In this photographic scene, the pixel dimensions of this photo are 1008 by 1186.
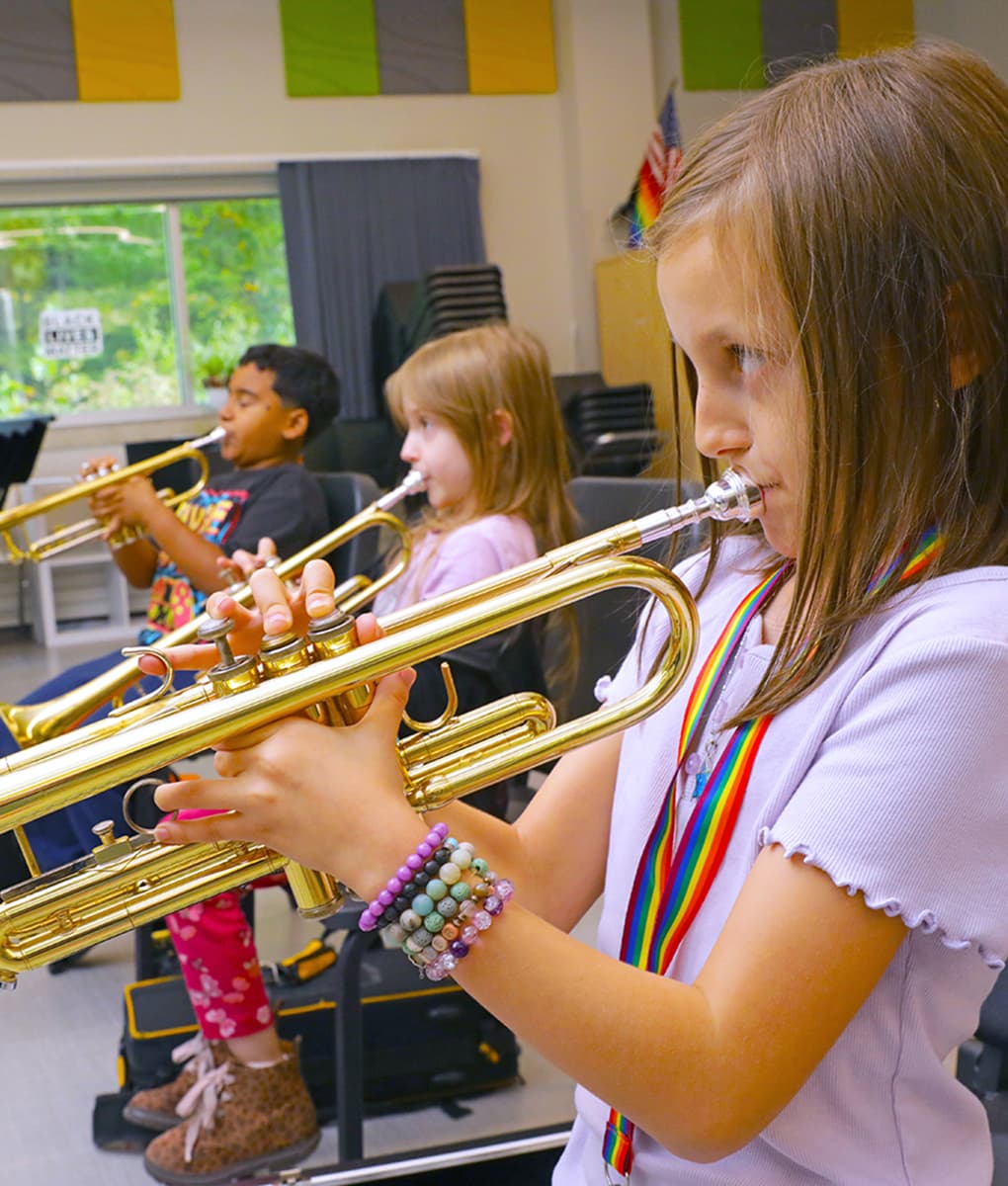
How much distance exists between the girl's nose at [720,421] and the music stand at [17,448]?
3.70 metres

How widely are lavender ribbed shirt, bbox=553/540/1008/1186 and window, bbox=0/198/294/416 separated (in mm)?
6170

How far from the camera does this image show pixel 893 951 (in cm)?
71

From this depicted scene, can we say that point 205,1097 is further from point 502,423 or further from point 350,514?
point 350,514

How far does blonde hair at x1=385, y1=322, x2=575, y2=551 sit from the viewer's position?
7.23ft

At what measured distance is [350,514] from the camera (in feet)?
9.26

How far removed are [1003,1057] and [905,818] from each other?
73 centimetres

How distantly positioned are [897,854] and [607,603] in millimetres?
1191

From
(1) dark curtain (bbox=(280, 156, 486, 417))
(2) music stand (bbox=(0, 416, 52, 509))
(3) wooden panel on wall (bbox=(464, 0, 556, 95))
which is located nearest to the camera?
(2) music stand (bbox=(0, 416, 52, 509))

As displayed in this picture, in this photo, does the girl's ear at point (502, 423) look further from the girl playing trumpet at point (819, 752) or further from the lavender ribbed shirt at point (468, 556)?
the girl playing trumpet at point (819, 752)

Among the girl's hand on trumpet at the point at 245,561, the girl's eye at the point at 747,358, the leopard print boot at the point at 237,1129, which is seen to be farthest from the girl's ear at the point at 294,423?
the girl's eye at the point at 747,358

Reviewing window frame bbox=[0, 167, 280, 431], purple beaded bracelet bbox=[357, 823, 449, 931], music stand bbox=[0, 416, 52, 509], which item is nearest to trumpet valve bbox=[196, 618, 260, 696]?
purple beaded bracelet bbox=[357, 823, 449, 931]

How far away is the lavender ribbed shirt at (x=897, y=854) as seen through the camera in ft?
2.29

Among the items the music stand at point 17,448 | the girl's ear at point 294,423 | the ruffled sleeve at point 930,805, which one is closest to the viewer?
the ruffled sleeve at point 930,805

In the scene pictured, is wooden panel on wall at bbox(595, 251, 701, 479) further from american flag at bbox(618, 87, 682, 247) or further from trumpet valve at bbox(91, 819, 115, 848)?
trumpet valve at bbox(91, 819, 115, 848)
